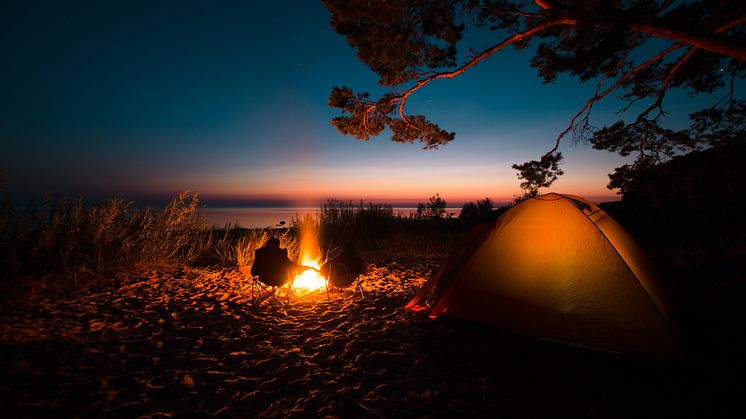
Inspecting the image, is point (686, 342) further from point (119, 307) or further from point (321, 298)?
point (119, 307)

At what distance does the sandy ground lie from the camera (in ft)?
6.85

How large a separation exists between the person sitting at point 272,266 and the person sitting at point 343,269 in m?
0.60

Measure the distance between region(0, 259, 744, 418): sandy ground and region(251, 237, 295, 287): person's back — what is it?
489 mm

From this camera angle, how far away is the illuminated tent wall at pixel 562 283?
2.66 m

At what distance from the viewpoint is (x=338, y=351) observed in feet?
9.63

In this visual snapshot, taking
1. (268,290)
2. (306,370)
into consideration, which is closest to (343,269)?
(268,290)

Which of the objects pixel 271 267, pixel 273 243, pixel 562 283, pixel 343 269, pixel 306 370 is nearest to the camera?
pixel 306 370

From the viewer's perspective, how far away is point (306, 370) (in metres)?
2.61

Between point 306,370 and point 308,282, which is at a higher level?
point 308,282

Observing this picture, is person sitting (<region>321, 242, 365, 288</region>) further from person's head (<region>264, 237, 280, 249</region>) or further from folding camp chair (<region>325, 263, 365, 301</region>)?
person's head (<region>264, 237, 280, 249</region>)

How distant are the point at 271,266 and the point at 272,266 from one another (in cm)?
1

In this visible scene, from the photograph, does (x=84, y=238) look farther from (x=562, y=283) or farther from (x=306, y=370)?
(x=562, y=283)

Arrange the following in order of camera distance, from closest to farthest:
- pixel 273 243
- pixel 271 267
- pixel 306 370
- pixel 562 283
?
pixel 306 370 → pixel 562 283 → pixel 271 267 → pixel 273 243

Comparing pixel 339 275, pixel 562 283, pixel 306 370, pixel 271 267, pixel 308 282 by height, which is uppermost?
pixel 562 283
